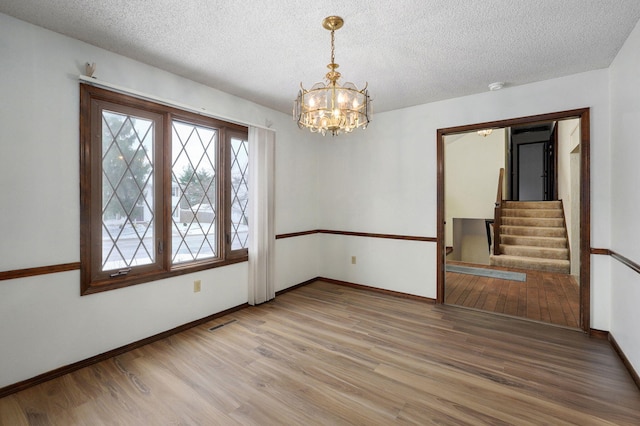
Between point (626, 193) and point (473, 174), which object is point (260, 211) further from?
point (473, 174)

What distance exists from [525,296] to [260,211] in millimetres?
3654

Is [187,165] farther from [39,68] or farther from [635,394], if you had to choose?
[635,394]

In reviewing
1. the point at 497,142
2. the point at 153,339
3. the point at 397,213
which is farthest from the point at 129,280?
the point at 497,142

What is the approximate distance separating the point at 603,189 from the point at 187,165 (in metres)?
4.09

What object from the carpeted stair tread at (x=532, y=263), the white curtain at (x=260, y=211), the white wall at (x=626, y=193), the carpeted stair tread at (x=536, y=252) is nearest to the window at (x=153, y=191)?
A: the white curtain at (x=260, y=211)

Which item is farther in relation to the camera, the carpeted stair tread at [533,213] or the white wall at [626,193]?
the carpeted stair tread at [533,213]

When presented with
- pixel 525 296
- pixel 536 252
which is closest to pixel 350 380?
pixel 525 296

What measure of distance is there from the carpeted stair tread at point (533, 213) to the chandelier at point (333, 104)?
607 cm

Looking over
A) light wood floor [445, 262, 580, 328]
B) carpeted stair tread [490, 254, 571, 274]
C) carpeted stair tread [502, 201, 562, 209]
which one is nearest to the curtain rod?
light wood floor [445, 262, 580, 328]

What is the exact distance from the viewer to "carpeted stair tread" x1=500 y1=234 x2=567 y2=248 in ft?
18.1

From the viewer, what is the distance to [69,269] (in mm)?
2211

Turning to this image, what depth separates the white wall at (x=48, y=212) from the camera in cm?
197

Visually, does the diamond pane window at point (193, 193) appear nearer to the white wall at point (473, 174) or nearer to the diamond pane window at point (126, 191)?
the diamond pane window at point (126, 191)

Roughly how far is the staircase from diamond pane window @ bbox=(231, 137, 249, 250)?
4781 millimetres
